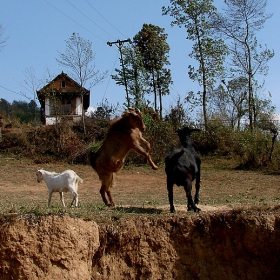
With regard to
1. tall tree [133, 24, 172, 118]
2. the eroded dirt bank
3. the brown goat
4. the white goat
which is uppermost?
tall tree [133, 24, 172, 118]

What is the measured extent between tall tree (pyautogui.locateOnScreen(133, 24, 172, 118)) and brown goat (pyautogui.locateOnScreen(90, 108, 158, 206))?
79.7ft

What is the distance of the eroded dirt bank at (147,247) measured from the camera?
7.05m

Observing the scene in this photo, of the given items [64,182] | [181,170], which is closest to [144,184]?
[64,182]

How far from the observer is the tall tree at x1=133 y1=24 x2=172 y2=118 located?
113ft

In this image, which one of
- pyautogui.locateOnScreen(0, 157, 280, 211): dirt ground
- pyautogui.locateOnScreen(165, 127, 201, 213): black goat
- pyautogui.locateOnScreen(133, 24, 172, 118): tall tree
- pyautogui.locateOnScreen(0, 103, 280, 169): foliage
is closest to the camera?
pyautogui.locateOnScreen(165, 127, 201, 213): black goat

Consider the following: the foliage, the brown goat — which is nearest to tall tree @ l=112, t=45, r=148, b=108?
the foliage

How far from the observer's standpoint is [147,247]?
8.09m

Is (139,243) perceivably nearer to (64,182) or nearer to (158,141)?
(64,182)

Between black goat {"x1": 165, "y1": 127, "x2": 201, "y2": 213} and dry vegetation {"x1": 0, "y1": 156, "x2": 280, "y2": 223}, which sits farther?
dry vegetation {"x1": 0, "y1": 156, "x2": 280, "y2": 223}

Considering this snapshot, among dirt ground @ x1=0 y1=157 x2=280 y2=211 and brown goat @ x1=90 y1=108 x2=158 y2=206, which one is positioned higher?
brown goat @ x1=90 y1=108 x2=158 y2=206

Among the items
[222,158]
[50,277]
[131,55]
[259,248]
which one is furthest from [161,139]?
[50,277]

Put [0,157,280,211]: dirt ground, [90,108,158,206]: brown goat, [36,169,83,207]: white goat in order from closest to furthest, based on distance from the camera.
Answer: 1. [36,169,83,207]: white goat
2. [90,108,158,206]: brown goat
3. [0,157,280,211]: dirt ground

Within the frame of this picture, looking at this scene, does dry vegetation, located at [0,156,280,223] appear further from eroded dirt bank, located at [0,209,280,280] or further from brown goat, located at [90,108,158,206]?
eroded dirt bank, located at [0,209,280,280]

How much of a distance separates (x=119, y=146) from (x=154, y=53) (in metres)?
25.5
